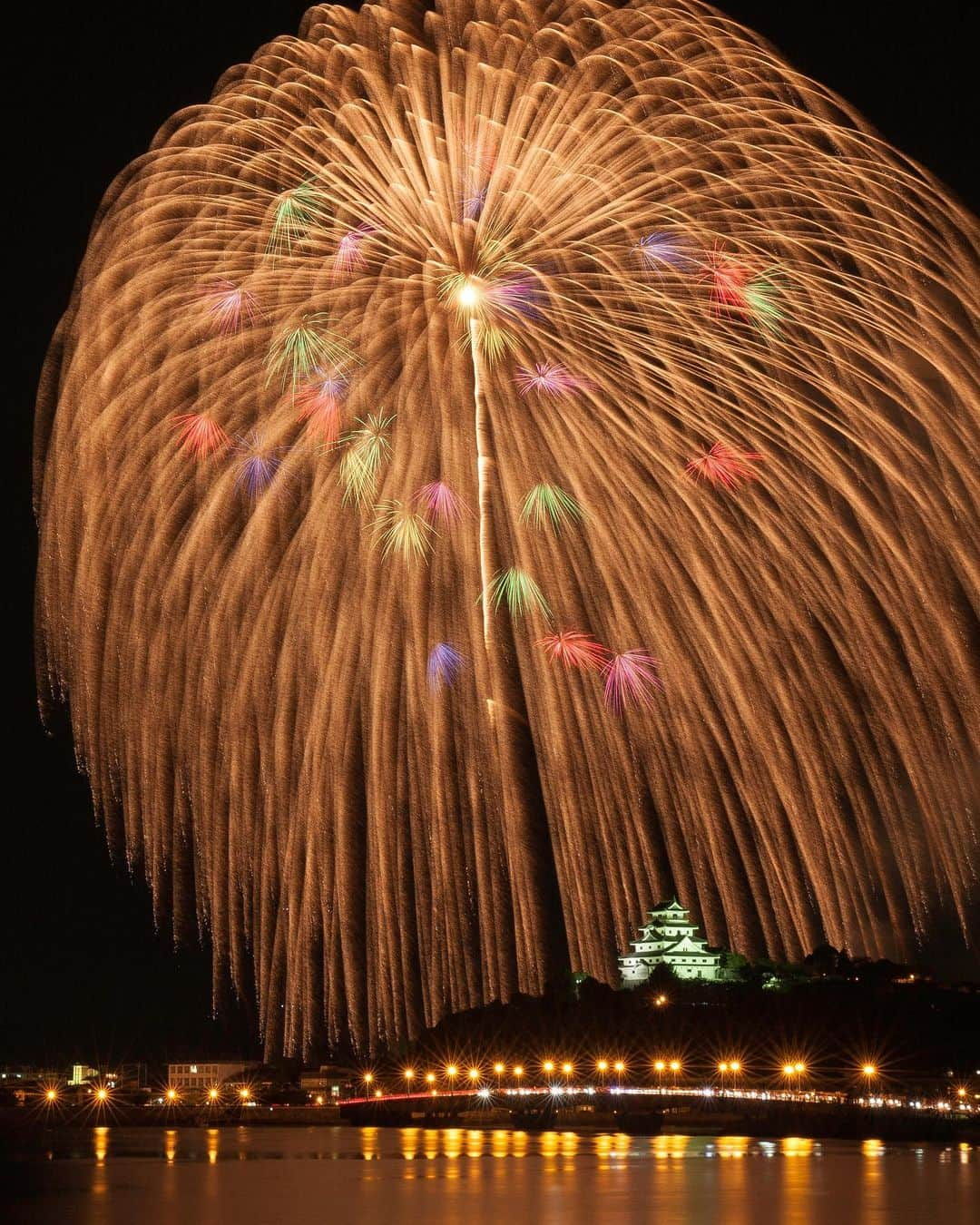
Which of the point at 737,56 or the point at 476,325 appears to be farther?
the point at 476,325

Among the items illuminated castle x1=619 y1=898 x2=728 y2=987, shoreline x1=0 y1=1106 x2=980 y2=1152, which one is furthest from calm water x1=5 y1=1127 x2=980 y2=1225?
illuminated castle x1=619 y1=898 x2=728 y2=987

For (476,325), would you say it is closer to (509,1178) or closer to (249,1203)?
(249,1203)

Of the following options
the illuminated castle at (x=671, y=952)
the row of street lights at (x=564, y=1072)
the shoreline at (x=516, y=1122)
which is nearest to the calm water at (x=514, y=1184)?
the shoreline at (x=516, y=1122)

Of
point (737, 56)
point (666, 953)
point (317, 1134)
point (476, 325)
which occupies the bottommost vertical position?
point (317, 1134)

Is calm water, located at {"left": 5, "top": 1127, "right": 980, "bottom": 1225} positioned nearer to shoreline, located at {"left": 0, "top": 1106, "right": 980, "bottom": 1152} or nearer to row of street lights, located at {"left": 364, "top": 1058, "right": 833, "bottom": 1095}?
shoreline, located at {"left": 0, "top": 1106, "right": 980, "bottom": 1152}

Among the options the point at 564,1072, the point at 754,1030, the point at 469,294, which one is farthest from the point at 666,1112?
the point at 469,294

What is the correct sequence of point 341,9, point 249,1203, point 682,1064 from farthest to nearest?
point 682,1064
point 249,1203
point 341,9

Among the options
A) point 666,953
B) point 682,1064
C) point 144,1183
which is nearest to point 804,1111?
point 682,1064

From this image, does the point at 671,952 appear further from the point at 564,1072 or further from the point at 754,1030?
the point at 754,1030
